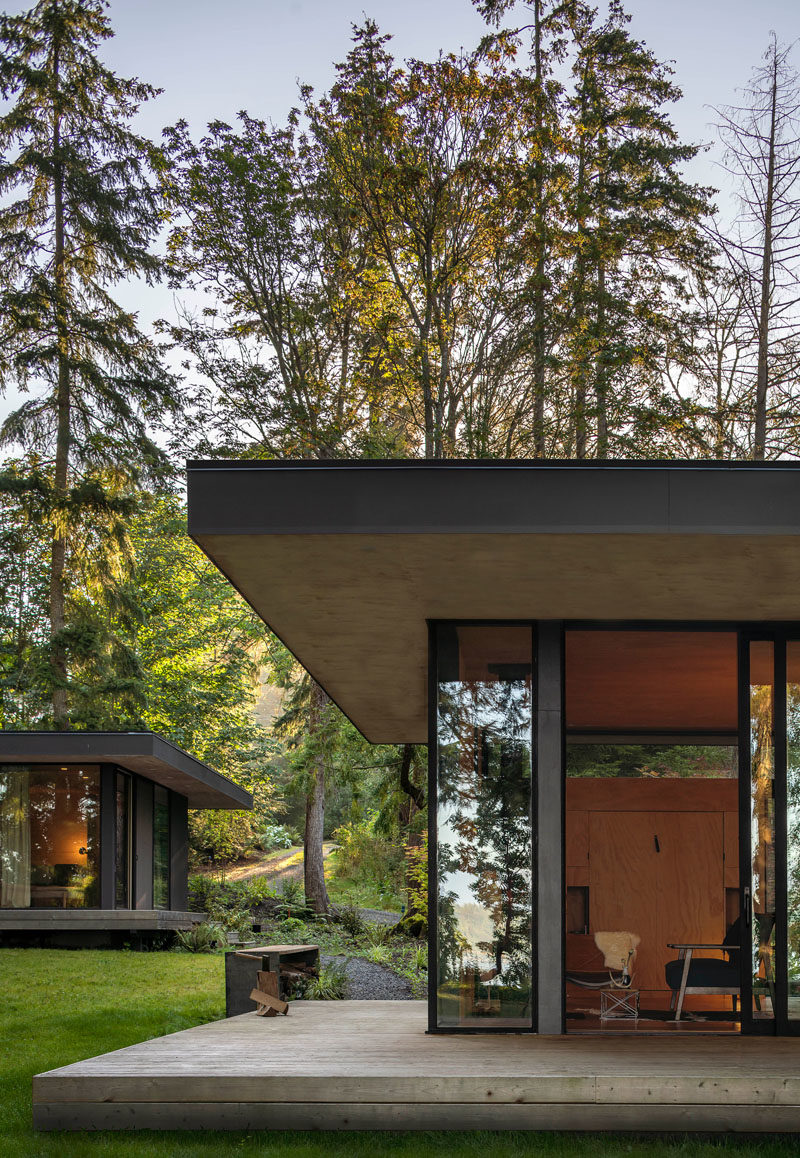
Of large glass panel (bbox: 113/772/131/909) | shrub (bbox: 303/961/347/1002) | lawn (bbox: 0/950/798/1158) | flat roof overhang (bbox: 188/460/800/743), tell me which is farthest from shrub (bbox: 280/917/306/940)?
flat roof overhang (bbox: 188/460/800/743)

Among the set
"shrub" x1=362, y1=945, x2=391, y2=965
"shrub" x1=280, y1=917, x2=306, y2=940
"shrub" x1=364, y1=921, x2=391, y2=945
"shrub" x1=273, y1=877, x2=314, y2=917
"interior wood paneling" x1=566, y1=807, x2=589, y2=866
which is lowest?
"shrub" x1=273, y1=877, x2=314, y2=917

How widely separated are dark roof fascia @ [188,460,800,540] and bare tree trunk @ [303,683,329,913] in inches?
618

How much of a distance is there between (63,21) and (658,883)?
20234 mm

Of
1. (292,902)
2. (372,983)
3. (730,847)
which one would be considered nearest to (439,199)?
(730,847)

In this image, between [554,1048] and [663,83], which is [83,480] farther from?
[554,1048]

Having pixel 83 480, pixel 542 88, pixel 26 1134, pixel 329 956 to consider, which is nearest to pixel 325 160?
pixel 542 88

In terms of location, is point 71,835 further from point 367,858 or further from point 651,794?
point 367,858

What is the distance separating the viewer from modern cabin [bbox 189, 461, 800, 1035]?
5.15 meters

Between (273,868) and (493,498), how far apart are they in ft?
89.9

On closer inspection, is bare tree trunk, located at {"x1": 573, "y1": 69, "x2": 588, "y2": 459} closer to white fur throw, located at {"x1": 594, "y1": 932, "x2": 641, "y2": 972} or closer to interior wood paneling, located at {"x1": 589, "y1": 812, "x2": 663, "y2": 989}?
interior wood paneling, located at {"x1": 589, "y1": 812, "x2": 663, "y2": 989}

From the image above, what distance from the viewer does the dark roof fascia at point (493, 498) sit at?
16.7 ft

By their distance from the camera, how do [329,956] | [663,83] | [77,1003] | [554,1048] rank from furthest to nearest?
[663,83]
[329,956]
[77,1003]
[554,1048]

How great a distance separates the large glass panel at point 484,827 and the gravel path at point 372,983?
5.05m

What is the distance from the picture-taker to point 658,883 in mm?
10508
